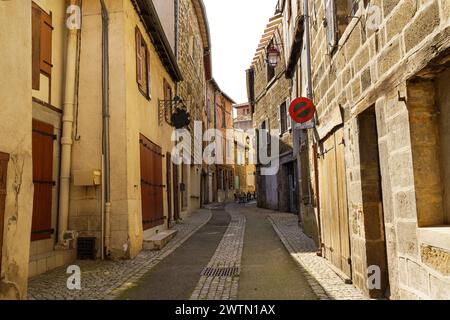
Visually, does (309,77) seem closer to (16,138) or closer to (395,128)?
(395,128)

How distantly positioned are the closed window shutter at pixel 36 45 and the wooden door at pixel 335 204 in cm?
467

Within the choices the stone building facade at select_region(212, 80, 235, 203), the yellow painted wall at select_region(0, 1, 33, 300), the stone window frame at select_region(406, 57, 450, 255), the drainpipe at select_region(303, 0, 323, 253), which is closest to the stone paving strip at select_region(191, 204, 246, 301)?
the drainpipe at select_region(303, 0, 323, 253)

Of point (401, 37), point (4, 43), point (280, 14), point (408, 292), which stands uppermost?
point (280, 14)

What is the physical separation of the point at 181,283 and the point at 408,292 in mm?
2956

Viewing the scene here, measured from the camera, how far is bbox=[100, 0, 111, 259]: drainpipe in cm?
743

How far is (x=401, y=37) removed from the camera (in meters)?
3.48

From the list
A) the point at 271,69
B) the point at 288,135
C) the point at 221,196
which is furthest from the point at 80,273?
the point at 221,196

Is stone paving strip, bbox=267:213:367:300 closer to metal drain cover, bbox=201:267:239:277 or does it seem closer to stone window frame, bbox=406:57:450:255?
metal drain cover, bbox=201:267:239:277

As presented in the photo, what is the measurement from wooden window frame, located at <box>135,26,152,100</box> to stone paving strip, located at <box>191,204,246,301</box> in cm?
390

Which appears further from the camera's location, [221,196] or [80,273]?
[221,196]

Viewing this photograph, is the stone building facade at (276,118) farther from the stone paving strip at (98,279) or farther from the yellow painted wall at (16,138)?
the yellow painted wall at (16,138)

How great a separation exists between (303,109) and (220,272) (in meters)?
3.19

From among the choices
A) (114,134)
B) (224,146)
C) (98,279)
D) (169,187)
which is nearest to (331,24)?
(114,134)

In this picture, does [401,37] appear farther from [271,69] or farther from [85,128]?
[271,69]
